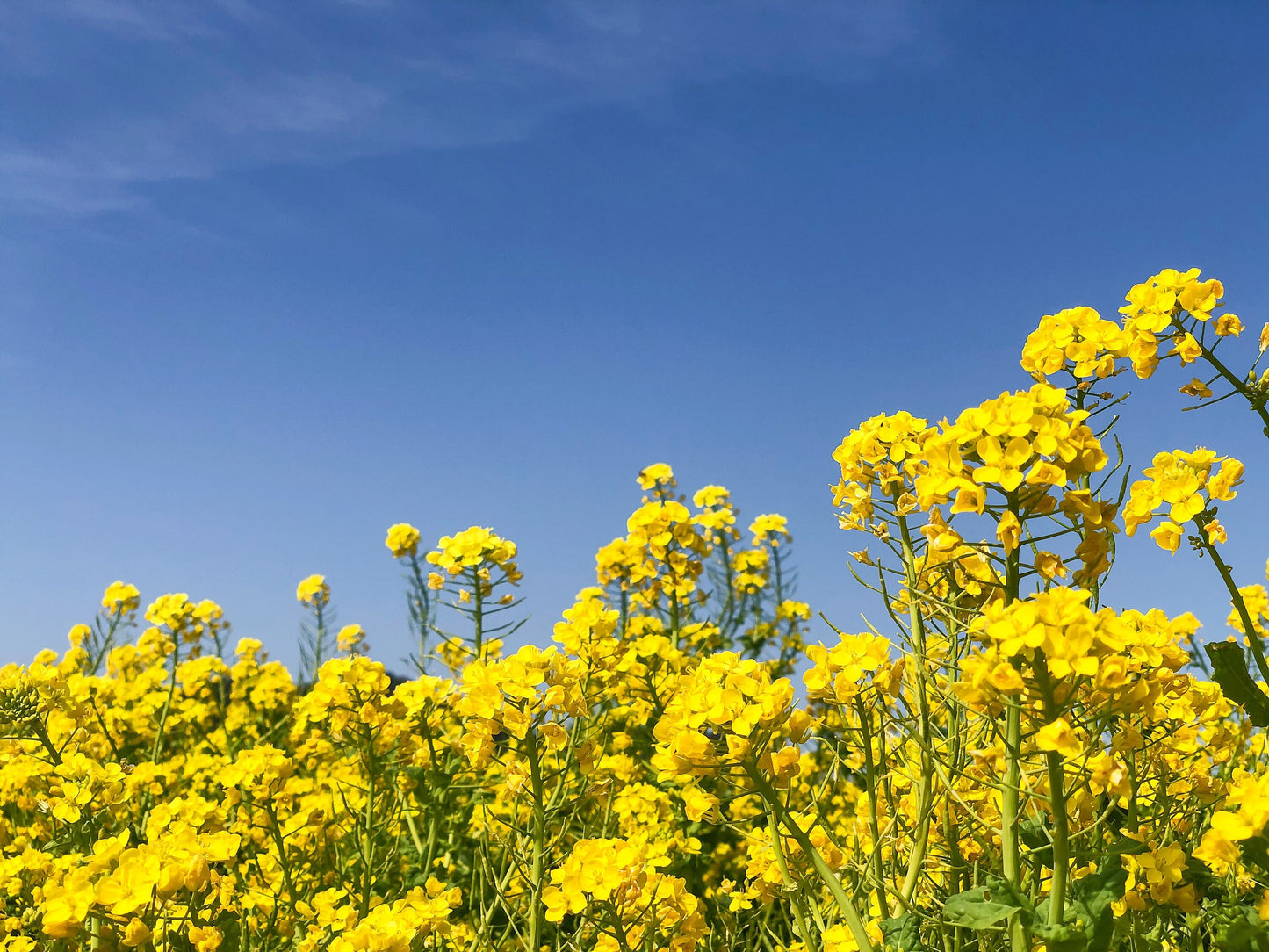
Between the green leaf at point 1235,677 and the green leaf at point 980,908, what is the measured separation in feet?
2.54

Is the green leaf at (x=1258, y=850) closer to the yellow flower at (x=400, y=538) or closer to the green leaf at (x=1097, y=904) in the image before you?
the green leaf at (x=1097, y=904)

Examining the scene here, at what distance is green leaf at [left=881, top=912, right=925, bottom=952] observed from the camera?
1.58 m

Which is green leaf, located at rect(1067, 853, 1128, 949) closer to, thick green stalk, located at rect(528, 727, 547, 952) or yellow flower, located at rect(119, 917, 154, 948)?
thick green stalk, located at rect(528, 727, 547, 952)

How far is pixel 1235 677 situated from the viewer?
182 centimetres

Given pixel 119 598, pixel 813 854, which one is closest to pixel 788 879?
pixel 813 854

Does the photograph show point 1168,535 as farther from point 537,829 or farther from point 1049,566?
point 537,829

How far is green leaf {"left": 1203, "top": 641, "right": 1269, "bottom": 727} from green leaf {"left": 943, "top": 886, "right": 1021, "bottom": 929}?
2.54 ft

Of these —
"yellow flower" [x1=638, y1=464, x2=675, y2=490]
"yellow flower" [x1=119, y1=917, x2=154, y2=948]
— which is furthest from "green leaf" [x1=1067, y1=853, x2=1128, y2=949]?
"yellow flower" [x1=638, y1=464, x2=675, y2=490]

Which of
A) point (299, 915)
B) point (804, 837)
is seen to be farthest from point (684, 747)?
point (299, 915)

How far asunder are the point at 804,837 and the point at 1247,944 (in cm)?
78

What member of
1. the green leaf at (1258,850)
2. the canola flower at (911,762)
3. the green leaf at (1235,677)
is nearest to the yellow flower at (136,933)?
the canola flower at (911,762)

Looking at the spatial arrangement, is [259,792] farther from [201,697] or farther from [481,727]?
[201,697]

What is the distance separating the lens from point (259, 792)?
10.8ft

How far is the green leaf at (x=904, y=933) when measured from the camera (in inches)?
62.4
